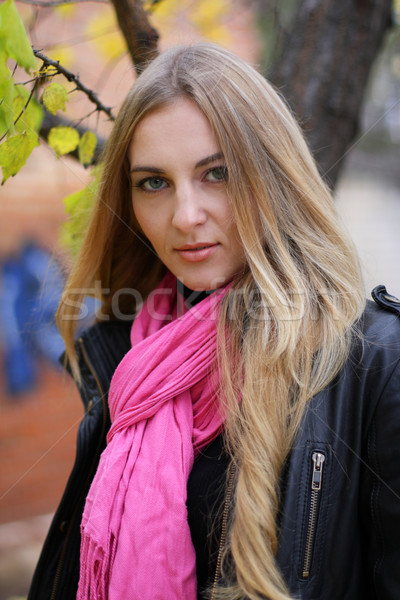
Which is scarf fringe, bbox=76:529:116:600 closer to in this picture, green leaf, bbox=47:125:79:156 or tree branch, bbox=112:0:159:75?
green leaf, bbox=47:125:79:156

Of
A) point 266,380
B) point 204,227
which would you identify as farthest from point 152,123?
point 266,380

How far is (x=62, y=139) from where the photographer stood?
2000 millimetres

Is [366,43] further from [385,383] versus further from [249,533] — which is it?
[249,533]

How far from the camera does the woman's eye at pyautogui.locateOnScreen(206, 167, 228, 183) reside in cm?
150

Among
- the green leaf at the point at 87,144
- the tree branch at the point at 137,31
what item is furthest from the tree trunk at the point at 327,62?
the green leaf at the point at 87,144

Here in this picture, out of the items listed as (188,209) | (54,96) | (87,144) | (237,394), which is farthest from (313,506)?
(87,144)

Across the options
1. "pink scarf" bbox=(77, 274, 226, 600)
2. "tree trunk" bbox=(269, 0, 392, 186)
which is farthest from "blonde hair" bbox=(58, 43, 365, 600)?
"tree trunk" bbox=(269, 0, 392, 186)

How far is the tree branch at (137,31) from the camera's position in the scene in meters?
1.88

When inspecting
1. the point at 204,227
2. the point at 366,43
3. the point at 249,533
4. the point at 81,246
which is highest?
the point at 366,43

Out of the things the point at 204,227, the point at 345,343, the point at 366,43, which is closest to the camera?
the point at 345,343

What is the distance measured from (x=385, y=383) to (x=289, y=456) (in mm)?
286

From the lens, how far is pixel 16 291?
12.0ft

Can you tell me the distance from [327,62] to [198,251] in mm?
1158

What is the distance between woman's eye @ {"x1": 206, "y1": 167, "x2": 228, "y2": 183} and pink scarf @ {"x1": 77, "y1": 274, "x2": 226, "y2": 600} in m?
0.32
